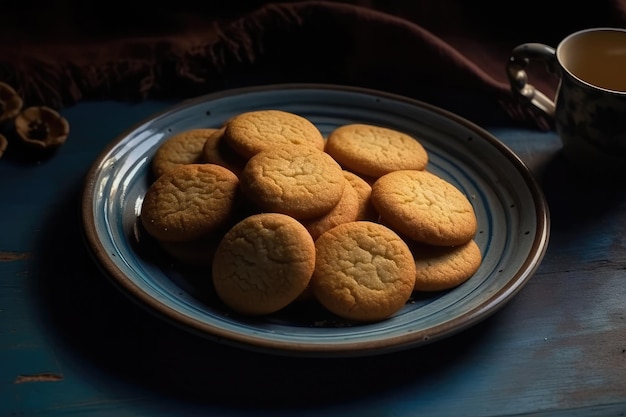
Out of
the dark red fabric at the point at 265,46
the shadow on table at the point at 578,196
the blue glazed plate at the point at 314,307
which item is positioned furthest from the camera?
the dark red fabric at the point at 265,46

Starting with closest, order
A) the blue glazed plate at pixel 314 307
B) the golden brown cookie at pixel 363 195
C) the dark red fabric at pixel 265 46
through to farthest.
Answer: the blue glazed plate at pixel 314 307, the golden brown cookie at pixel 363 195, the dark red fabric at pixel 265 46

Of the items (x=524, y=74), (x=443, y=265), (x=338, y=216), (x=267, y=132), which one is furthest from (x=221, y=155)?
(x=524, y=74)

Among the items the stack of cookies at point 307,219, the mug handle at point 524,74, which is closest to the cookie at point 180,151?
the stack of cookies at point 307,219

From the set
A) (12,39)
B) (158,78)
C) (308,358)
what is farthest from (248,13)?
(308,358)

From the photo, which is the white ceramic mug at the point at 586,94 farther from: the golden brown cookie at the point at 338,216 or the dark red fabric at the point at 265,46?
the golden brown cookie at the point at 338,216

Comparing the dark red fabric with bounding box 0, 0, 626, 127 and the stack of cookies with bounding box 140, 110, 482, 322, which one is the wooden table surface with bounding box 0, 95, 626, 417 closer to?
the stack of cookies with bounding box 140, 110, 482, 322

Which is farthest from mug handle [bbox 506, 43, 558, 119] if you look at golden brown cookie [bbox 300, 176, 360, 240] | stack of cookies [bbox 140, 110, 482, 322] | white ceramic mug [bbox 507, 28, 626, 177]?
golden brown cookie [bbox 300, 176, 360, 240]
